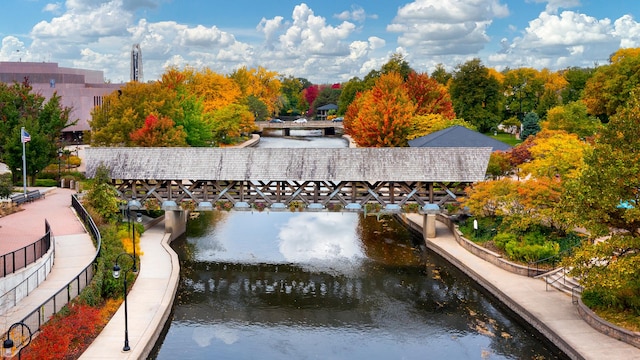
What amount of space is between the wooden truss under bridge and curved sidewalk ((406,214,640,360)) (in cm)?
424

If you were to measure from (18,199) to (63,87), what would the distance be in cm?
5003

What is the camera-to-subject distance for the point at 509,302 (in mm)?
25672

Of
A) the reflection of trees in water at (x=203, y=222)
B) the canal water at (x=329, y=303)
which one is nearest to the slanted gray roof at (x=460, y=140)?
the canal water at (x=329, y=303)

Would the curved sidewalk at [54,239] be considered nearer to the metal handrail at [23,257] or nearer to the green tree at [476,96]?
the metal handrail at [23,257]

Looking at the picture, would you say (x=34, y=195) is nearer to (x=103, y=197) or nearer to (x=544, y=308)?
(x=103, y=197)

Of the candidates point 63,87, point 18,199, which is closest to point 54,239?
point 18,199

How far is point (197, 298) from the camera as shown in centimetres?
2784

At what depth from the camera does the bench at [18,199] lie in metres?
38.7

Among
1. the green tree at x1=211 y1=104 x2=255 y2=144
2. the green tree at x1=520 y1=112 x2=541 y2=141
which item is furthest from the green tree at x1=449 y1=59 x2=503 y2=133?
the green tree at x1=211 y1=104 x2=255 y2=144

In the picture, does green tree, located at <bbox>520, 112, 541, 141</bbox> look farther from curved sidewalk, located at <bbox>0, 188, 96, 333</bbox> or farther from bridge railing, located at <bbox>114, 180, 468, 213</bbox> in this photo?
curved sidewalk, located at <bbox>0, 188, 96, 333</bbox>

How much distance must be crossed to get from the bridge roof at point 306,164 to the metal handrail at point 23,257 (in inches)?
418

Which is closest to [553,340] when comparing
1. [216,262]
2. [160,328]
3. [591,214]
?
[591,214]

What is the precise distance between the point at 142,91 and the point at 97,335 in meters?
39.7

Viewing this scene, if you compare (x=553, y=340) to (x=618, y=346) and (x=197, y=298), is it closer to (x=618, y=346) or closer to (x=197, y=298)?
(x=618, y=346)
